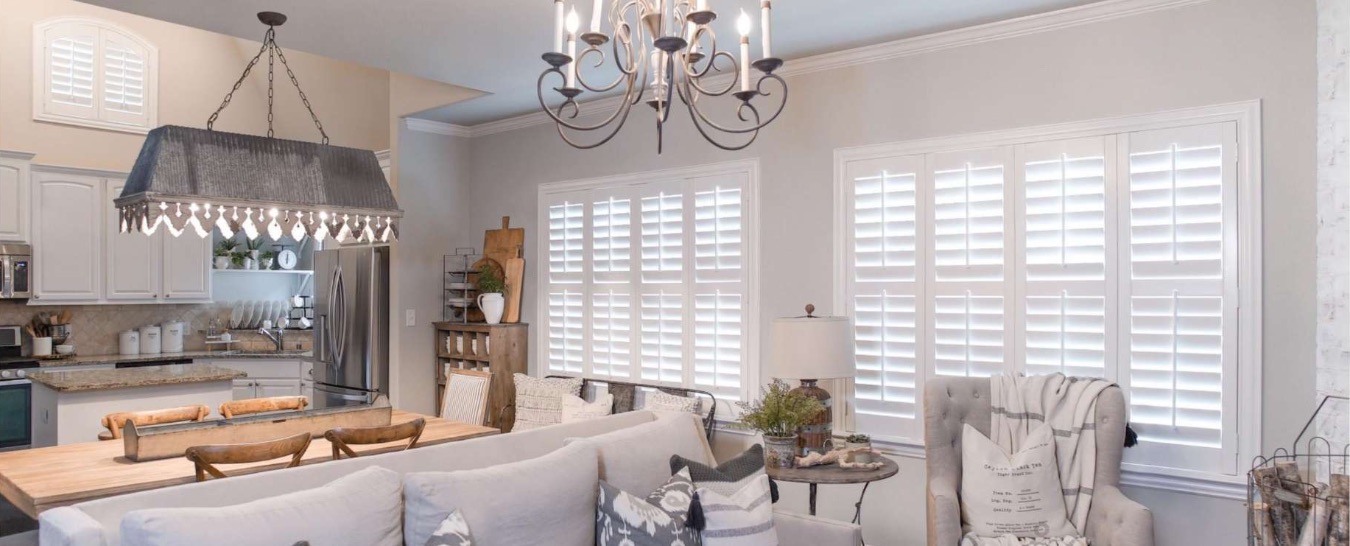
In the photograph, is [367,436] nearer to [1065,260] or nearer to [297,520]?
[297,520]

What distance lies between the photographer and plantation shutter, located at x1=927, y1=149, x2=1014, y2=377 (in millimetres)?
3465

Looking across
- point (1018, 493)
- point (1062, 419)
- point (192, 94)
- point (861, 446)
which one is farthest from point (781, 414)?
point (192, 94)

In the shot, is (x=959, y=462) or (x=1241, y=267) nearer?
(x=1241, y=267)

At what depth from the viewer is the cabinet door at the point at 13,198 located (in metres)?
5.28

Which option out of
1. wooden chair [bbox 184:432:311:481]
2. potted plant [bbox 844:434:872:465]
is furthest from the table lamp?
wooden chair [bbox 184:432:311:481]

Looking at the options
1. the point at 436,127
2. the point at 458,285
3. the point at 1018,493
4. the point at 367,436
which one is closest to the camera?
the point at 1018,493

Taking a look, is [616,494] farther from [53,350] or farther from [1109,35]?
[53,350]

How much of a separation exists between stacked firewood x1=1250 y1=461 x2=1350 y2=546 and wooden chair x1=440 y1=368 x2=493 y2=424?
3307 millimetres

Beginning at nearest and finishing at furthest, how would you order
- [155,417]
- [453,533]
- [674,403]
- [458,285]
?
[453,533]
[155,417]
[674,403]
[458,285]

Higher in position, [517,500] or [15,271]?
[15,271]

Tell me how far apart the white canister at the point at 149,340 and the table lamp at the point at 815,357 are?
517 cm

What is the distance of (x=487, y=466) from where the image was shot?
2475mm

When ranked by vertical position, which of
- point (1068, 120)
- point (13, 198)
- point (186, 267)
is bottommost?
point (186, 267)

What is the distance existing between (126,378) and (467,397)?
1.91 m
